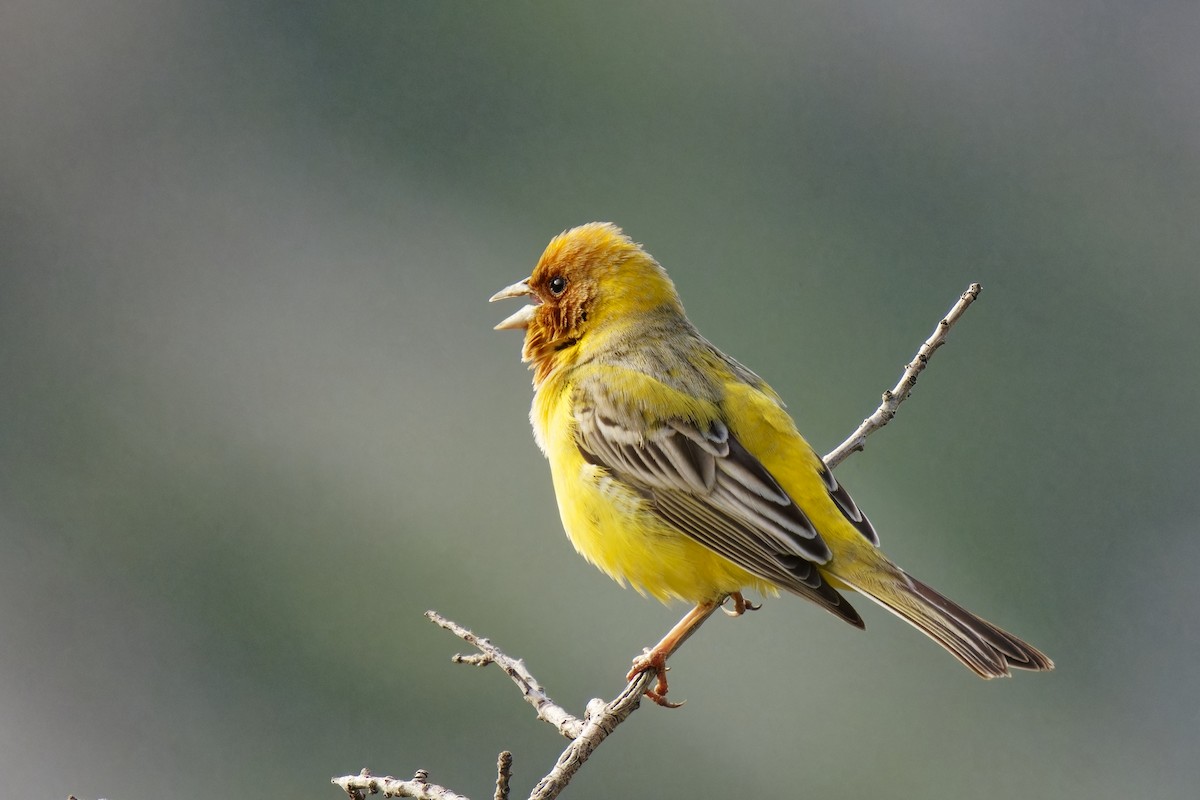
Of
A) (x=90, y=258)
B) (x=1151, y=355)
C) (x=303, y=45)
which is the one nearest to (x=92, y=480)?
(x=90, y=258)

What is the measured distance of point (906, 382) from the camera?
5.02m

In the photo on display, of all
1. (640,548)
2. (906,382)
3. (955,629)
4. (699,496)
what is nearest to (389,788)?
(640,548)

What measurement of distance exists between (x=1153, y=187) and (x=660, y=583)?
6104 centimetres

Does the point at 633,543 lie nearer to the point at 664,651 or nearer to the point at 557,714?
the point at 664,651

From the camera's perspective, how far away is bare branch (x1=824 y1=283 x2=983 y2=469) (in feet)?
15.3

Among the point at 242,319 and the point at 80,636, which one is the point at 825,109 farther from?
the point at 80,636

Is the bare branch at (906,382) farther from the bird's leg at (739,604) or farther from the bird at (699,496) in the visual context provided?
the bird's leg at (739,604)

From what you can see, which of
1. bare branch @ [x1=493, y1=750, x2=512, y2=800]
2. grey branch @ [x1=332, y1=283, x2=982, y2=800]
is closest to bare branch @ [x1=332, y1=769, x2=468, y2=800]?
grey branch @ [x1=332, y1=283, x2=982, y2=800]

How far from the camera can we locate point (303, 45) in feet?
227

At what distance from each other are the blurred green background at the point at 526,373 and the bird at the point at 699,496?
2917 centimetres

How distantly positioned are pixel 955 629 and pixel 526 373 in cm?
3980

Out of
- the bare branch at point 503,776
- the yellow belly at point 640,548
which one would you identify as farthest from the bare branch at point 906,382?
the bare branch at point 503,776

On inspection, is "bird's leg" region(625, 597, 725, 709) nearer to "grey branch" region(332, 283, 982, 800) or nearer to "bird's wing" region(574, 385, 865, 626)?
"grey branch" region(332, 283, 982, 800)

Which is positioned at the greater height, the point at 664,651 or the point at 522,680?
the point at 664,651
